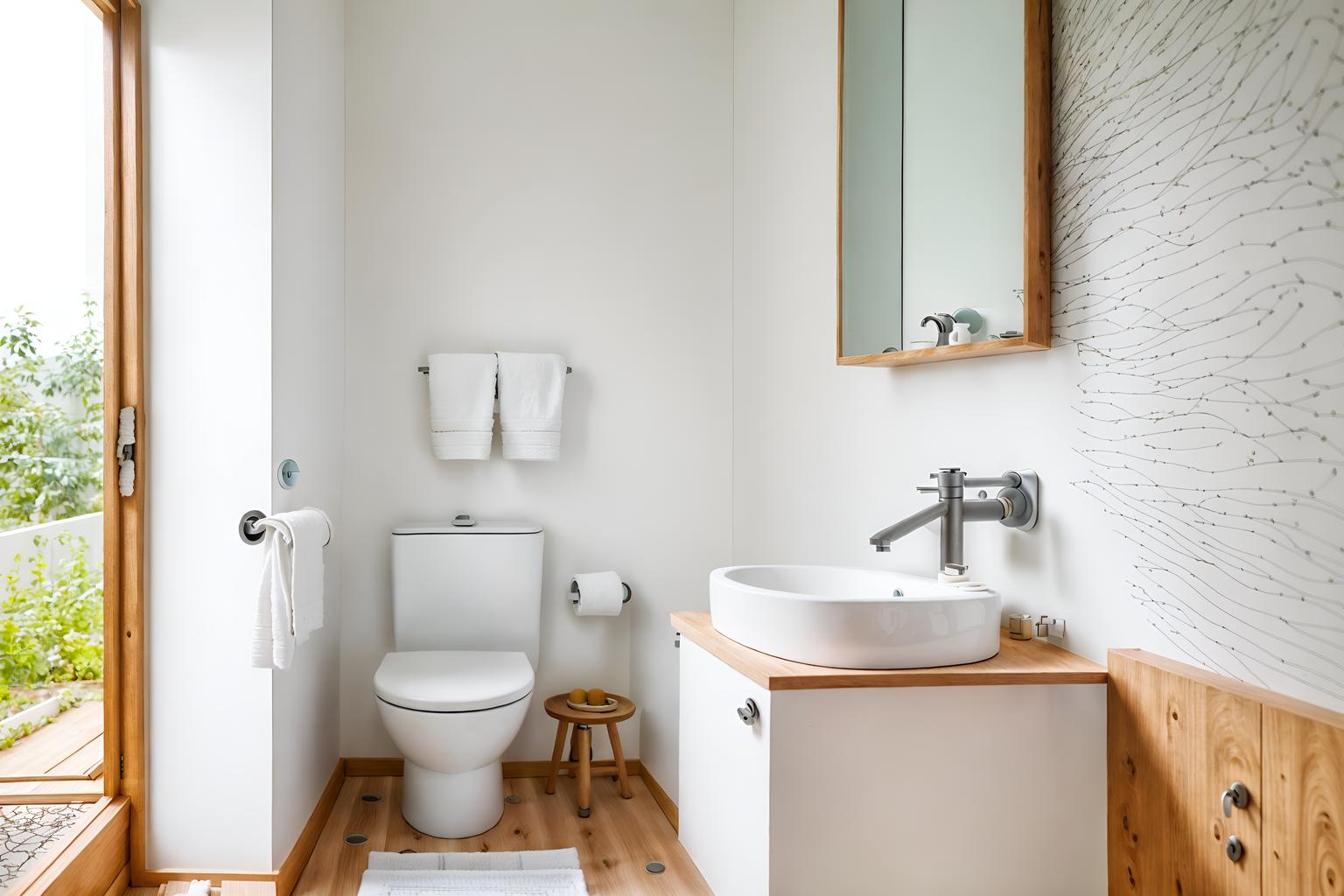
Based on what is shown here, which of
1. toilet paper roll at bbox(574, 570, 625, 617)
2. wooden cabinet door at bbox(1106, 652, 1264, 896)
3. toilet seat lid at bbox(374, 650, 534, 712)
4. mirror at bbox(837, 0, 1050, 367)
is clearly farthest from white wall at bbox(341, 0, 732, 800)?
wooden cabinet door at bbox(1106, 652, 1264, 896)

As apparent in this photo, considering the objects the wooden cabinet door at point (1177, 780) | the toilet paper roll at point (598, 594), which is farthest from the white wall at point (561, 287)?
the wooden cabinet door at point (1177, 780)

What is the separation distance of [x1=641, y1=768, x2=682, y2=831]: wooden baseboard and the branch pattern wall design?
1639mm

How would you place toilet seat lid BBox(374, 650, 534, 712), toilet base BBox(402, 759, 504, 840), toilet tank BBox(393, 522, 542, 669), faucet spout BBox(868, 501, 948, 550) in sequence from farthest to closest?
toilet tank BBox(393, 522, 542, 669), toilet base BBox(402, 759, 504, 840), toilet seat lid BBox(374, 650, 534, 712), faucet spout BBox(868, 501, 948, 550)

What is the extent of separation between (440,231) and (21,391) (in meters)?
1.45

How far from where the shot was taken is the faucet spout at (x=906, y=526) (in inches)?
58.6

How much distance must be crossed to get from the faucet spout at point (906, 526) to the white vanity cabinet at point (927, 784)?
0.23 metres

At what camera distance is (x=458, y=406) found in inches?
109

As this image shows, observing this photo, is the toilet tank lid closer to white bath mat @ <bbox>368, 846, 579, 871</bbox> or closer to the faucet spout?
white bath mat @ <bbox>368, 846, 579, 871</bbox>

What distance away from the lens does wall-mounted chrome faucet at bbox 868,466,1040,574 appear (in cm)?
155

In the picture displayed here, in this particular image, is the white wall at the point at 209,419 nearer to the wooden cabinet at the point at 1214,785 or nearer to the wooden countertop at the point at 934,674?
the wooden countertop at the point at 934,674

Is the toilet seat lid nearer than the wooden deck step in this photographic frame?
No

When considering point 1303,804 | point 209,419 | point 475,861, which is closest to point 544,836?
point 475,861

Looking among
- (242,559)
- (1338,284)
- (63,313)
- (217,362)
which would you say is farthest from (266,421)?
(1338,284)

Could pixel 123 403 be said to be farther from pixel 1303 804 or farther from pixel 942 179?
pixel 1303 804
